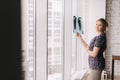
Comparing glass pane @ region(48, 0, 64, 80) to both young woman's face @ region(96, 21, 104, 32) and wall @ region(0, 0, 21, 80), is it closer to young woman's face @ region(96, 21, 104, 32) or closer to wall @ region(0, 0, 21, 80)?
young woman's face @ region(96, 21, 104, 32)

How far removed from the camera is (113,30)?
5.71 meters

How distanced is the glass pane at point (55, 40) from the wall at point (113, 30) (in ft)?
7.81

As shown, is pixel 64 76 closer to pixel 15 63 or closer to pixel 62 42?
pixel 62 42

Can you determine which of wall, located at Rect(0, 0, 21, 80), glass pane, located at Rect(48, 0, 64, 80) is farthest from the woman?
wall, located at Rect(0, 0, 21, 80)

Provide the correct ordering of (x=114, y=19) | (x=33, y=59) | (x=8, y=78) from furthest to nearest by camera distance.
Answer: (x=114, y=19) → (x=33, y=59) → (x=8, y=78)

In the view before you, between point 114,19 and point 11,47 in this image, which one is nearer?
point 11,47

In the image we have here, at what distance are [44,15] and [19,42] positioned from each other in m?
1.81

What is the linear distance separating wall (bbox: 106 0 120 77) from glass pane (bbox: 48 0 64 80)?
93.7 inches

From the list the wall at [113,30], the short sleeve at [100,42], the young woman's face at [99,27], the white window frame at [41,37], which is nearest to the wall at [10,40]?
the white window frame at [41,37]

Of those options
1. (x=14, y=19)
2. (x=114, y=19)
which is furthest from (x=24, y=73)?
(x=114, y=19)

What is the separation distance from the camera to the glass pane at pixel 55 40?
9.42 feet

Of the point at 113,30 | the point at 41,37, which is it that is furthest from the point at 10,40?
the point at 113,30

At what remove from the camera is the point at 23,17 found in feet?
1.92

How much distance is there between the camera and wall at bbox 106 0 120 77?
222 inches
